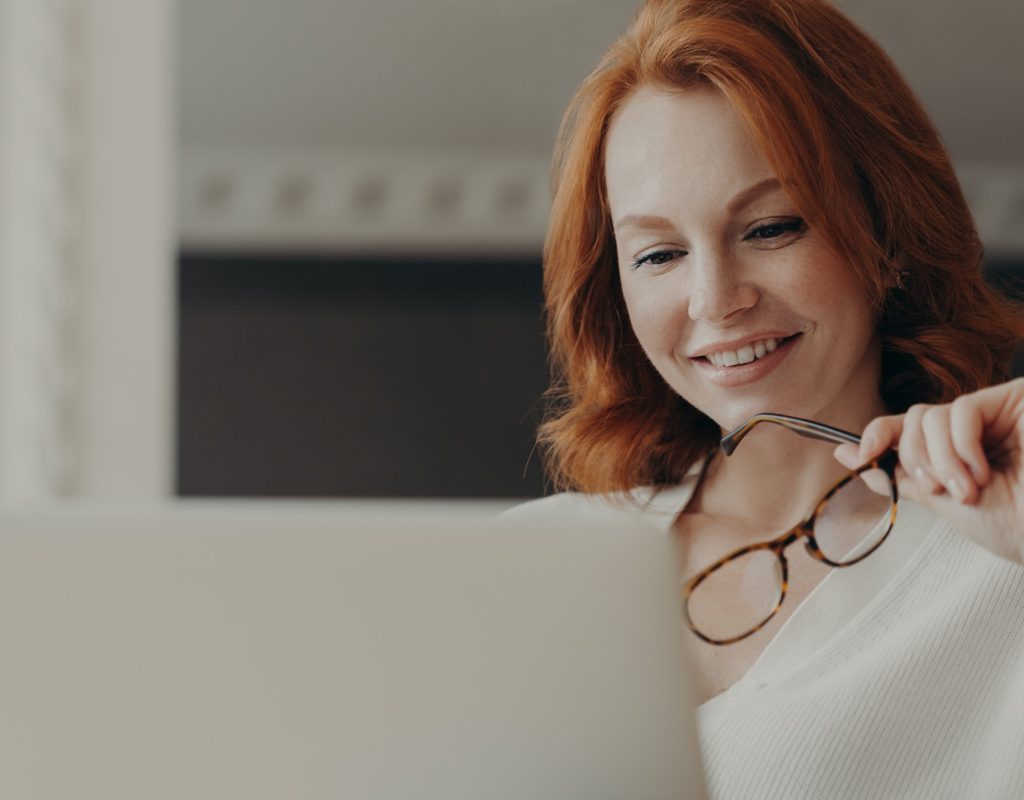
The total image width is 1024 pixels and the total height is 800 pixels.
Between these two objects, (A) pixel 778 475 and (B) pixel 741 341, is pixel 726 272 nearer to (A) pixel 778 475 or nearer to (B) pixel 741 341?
(B) pixel 741 341

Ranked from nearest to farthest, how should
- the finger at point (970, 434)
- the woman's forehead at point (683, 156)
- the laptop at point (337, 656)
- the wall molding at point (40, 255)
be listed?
the laptop at point (337, 656)
the finger at point (970, 434)
the woman's forehead at point (683, 156)
the wall molding at point (40, 255)

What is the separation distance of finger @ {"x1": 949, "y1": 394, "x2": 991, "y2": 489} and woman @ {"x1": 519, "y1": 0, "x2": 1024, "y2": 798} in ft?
0.10

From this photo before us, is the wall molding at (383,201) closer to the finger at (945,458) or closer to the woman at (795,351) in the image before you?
the woman at (795,351)

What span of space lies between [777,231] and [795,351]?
0.11m

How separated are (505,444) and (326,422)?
0.38m

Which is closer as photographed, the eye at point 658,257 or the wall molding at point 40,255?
the eye at point 658,257

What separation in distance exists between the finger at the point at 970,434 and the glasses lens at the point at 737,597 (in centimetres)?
34

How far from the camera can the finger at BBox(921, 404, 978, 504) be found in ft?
2.65

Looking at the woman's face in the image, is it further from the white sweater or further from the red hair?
the white sweater

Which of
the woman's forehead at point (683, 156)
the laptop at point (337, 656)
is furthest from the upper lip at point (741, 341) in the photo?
the laptop at point (337, 656)

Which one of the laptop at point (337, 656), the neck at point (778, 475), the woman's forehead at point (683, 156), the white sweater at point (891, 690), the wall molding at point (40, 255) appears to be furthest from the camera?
the wall molding at point (40, 255)

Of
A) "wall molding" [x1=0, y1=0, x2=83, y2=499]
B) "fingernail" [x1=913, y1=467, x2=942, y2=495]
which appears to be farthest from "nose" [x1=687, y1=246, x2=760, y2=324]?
"wall molding" [x1=0, y1=0, x2=83, y2=499]

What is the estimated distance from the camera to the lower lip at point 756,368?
1.14 metres

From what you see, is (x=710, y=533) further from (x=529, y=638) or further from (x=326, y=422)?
(x=326, y=422)
